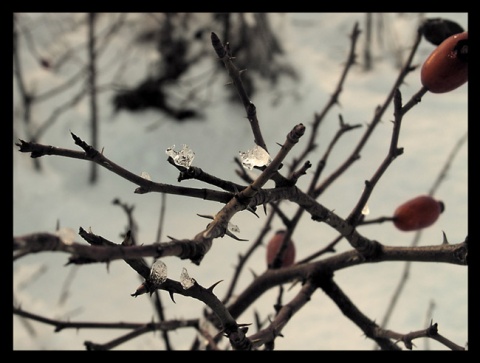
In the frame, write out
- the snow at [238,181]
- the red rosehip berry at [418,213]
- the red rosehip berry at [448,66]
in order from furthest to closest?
the snow at [238,181] < the red rosehip berry at [418,213] < the red rosehip berry at [448,66]

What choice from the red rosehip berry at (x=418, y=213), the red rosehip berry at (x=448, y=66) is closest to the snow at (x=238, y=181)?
the red rosehip berry at (x=418, y=213)

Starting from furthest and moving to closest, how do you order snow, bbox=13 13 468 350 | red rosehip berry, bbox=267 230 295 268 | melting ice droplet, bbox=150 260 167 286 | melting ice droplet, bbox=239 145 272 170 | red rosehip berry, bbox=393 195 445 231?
snow, bbox=13 13 468 350 → red rosehip berry, bbox=267 230 295 268 → red rosehip berry, bbox=393 195 445 231 → melting ice droplet, bbox=239 145 272 170 → melting ice droplet, bbox=150 260 167 286

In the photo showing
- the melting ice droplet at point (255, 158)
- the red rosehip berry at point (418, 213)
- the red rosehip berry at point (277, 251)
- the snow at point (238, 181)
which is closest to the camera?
the melting ice droplet at point (255, 158)

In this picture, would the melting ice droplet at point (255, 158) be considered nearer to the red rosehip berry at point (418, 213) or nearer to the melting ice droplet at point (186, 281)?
the melting ice droplet at point (186, 281)

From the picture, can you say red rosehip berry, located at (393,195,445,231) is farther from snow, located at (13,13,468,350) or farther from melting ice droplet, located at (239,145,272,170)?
melting ice droplet, located at (239,145,272,170)

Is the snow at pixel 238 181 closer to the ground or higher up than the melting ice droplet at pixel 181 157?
higher up

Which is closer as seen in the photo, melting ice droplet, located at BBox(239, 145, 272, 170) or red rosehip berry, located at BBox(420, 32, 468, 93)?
melting ice droplet, located at BBox(239, 145, 272, 170)

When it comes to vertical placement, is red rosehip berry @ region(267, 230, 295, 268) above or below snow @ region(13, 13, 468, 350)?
below

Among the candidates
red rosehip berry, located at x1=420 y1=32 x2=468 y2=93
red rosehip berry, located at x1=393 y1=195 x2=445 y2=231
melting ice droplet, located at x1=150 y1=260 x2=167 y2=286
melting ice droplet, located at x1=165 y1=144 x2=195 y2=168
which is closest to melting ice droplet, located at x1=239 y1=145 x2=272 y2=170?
melting ice droplet, located at x1=165 y1=144 x2=195 y2=168
